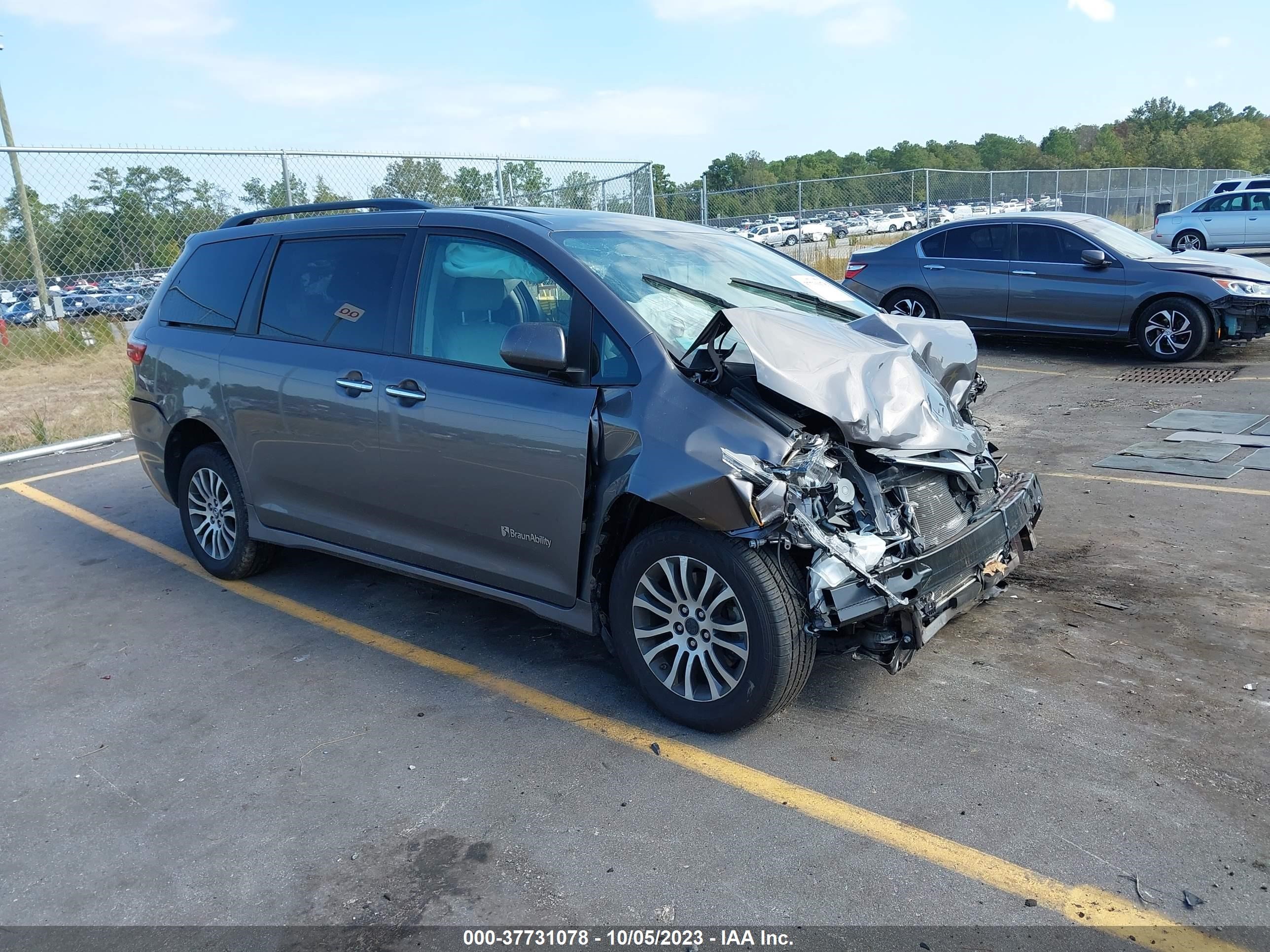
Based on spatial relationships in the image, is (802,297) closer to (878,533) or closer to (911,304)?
(878,533)

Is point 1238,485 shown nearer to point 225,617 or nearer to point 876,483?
point 876,483

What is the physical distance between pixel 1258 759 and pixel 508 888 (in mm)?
2459

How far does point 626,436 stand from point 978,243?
378 inches

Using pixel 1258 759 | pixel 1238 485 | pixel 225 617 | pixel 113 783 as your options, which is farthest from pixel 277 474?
pixel 1238 485

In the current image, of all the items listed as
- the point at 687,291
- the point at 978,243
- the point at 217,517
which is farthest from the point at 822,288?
the point at 978,243

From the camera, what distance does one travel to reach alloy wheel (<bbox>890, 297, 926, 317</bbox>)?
12.5 meters

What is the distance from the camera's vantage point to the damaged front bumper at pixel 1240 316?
1030 centimetres

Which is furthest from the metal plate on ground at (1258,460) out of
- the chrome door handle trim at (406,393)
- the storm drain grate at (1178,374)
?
the chrome door handle trim at (406,393)

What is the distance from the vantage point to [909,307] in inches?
495

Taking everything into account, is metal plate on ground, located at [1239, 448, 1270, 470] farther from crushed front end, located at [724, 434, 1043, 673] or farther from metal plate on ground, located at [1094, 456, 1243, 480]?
crushed front end, located at [724, 434, 1043, 673]

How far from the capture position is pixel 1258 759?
131 inches

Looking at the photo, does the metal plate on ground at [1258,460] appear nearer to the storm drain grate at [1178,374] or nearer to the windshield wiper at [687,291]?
the storm drain grate at [1178,374]

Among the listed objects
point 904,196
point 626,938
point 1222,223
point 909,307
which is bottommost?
point 626,938

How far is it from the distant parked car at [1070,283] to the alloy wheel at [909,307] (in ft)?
0.04
